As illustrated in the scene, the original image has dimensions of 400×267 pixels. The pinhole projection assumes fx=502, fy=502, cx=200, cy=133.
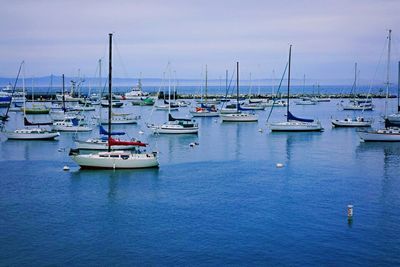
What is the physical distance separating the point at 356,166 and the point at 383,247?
69.4 feet

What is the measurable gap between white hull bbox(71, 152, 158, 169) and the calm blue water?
56cm

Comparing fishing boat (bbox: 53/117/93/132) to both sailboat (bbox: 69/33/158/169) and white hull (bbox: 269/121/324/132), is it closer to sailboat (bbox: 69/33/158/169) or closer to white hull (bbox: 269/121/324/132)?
white hull (bbox: 269/121/324/132)

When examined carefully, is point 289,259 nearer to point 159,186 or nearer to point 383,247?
point 383,247

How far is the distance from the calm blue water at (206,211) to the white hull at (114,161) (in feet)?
1.83

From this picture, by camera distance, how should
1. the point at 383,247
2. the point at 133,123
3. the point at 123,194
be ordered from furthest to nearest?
the point at 133,123, the point at 123,194, the point at 383,247

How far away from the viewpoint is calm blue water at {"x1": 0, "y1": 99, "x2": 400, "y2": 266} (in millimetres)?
22141

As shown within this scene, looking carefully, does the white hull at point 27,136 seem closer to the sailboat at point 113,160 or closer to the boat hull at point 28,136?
the boat hull at point 28,136

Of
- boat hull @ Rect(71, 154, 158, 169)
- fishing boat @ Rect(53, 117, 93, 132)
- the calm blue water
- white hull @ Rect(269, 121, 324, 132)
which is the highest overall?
white hull @ Rect(269, 121, 324, 132)

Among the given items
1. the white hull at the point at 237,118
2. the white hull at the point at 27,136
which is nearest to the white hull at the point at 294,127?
Result: the white hull at the point at 237,118

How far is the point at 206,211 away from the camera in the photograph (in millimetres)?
28562

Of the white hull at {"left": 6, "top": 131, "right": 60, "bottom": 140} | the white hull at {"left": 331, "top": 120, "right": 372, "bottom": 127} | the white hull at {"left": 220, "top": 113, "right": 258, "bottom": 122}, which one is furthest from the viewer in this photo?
the white hull at {"left": 220, "top": 113, "right": 258, "bottom": 122}

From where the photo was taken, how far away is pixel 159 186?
34969 millimetres

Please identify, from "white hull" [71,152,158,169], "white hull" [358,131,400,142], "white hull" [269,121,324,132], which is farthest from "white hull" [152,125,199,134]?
"white hull" [71,152,158,169]

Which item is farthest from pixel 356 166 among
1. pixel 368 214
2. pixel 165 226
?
pixel 165 226
